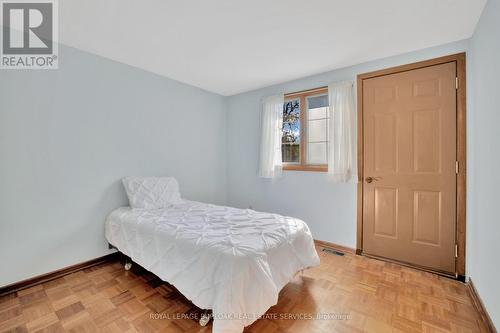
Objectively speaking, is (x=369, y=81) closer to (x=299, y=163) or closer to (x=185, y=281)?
(x=299, y=163)

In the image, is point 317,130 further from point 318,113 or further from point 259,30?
point 259,30

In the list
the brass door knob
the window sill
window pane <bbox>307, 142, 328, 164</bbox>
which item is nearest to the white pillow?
the window sill

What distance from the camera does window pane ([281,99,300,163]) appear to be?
3.42 m

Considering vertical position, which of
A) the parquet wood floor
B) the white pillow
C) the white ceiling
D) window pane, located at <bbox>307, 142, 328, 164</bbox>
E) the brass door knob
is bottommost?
the parquet wood floor

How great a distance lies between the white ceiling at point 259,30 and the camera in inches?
69.1

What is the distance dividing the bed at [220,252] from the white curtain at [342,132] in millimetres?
1108

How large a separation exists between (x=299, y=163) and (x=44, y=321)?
10.3 ft

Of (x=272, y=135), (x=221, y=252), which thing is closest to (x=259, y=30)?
(x=272, y=135)

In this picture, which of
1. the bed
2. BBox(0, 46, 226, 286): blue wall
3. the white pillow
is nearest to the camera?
the bed

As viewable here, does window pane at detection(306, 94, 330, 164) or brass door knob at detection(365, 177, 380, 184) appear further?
window pane at detection(306, 94, 330, 164)

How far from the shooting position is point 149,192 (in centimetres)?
274

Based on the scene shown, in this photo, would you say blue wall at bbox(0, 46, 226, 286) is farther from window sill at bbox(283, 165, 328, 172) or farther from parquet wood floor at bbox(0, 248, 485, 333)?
window sill at bbox(283, 165, 328, 172)

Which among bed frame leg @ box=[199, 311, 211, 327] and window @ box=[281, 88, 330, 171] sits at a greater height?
window @ box=[281, 88, 330, 171]

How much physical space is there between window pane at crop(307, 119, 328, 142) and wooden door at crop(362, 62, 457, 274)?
54 cm
